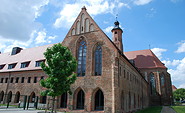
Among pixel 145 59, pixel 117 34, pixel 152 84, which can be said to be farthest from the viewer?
pixel 145 59

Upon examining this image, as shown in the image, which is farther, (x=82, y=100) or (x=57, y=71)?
(x=82, y=100)

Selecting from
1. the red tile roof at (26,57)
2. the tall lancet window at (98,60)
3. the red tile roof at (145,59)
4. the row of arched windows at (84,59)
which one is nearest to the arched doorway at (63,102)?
the row of arched windows at (84,59)

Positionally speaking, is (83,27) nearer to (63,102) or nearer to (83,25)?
(83,25)

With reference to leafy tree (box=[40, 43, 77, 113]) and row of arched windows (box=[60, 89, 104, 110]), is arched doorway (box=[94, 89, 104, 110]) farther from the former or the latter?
leafy tree (box=[40, 43, 77, 113])

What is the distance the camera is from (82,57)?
2169cm

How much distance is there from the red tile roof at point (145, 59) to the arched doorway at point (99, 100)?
3192 cm

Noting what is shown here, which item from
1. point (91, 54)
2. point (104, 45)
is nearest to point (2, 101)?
point (91, 54)

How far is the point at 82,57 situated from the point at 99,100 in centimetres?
666

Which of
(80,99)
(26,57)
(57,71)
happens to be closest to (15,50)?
(26,57)

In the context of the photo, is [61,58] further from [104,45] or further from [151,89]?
[151,89]

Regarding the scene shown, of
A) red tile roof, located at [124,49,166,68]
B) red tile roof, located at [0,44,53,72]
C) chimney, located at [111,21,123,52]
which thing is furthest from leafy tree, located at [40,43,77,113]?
red tile roof, located at [124,49,166,68]

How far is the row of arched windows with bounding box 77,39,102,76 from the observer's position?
19889 millimetres

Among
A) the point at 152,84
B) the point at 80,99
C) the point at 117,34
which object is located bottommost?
the point at 80,99

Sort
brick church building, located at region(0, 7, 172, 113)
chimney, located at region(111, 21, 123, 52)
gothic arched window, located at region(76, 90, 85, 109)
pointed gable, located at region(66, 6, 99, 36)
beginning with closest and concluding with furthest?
1. brick church building, located at region(0, 7, 172, 113)
2. gothic arched window, located at region(76, 90, 85, 109)
3. pointed gable, located at region(66, 6, 99, 36)
4. chimney, located at region(111, 21, 123, 52)
